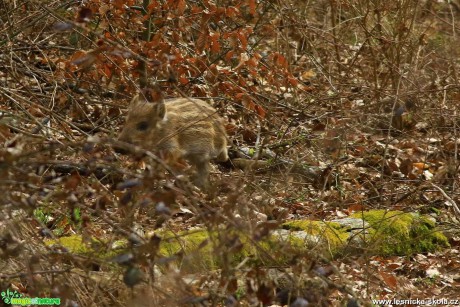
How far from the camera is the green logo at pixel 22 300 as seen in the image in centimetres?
505

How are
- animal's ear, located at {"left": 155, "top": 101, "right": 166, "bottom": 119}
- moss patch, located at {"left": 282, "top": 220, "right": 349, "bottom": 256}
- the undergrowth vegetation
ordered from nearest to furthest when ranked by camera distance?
the undergrowth vegetation → moss patch, located at {"left": 282, "top": 220, "right": 349, "bottom": 256} → animal's ear, located at {"left": 155, "top": 101, "right": 166, "bottom": 119}

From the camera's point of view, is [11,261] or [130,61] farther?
[130,61]

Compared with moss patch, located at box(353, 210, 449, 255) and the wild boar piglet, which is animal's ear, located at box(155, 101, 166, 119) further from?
moss patch, located at box(353, 210, 449, 255)

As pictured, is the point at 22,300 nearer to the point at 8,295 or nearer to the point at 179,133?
the point at 8,295

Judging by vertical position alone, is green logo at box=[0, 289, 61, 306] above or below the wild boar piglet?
above

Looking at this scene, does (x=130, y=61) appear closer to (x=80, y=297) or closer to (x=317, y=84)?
(x=317, y=84)

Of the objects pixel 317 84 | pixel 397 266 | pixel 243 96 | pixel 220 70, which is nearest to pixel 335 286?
pixel 397 266

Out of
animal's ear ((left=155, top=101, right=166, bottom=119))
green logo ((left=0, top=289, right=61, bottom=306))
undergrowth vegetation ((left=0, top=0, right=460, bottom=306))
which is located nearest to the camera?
undergrowth vegetation ((left=0, top=0, right=460, bottom=306))

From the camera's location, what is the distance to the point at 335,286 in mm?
4457

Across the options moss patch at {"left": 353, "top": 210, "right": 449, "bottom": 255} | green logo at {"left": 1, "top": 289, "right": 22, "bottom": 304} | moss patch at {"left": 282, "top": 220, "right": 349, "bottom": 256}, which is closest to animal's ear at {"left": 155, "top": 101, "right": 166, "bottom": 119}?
moss patch at {"left": 282, "top": 220, "right": 349, "bottom": 256}

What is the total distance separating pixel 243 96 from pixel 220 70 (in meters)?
0.68

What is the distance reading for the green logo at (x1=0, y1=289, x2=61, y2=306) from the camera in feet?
16.6

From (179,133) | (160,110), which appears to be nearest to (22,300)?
(179,133)

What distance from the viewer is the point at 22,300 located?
5.29 metres
